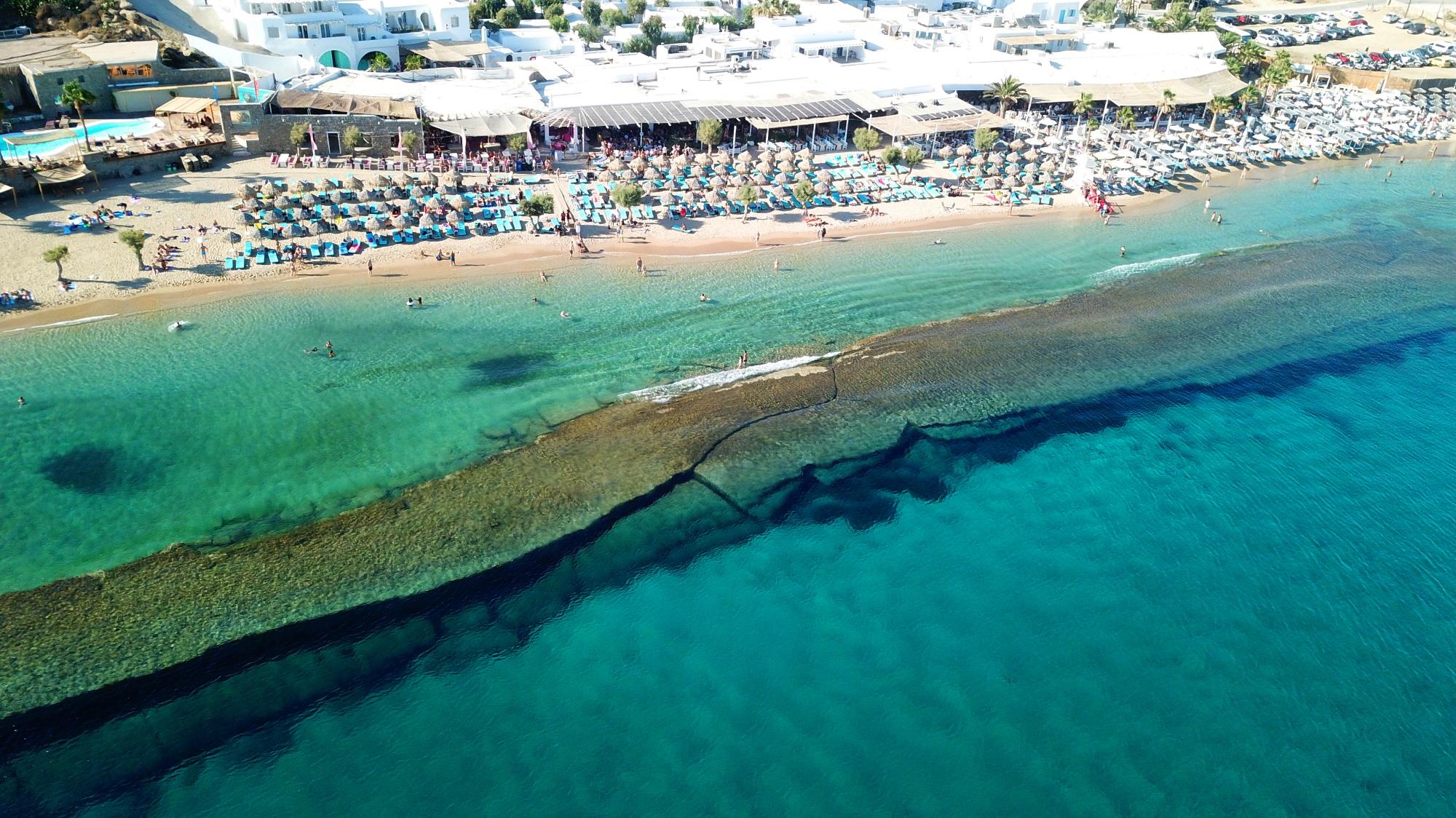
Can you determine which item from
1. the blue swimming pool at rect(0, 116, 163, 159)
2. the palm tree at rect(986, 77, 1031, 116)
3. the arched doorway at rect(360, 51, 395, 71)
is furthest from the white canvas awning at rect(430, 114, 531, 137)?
the palm tree at rect(986, 77, 1031, 116)

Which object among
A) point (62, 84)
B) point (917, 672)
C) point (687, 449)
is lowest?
point (917, 672)

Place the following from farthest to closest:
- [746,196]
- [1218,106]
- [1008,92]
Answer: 1. [1218,106]
2. [1008,92]
3. [746,196]

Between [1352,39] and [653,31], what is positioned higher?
[653,31]

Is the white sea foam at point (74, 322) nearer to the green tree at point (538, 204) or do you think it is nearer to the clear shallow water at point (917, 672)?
the green tree at point (538, 204)

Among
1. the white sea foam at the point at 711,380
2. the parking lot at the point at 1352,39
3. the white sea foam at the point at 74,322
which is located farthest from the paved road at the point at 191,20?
the parking lot at the point at 1352,39

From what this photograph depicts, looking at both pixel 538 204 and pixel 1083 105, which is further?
pixel 1083 105

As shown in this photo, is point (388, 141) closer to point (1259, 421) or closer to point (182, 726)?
point (182, 726)

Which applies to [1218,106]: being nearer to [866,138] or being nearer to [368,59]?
[866,138]

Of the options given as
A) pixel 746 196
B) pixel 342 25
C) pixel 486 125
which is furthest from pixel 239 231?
pixel 746 196
